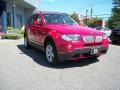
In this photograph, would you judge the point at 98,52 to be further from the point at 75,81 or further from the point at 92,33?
the point at 75,81

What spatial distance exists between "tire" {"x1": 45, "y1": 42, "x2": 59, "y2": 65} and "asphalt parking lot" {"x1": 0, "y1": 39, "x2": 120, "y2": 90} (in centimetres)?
17

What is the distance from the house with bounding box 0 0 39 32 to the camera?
65.0 ft

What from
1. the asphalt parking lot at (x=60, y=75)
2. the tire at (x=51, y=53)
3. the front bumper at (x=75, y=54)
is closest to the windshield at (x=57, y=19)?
the tire at (x=51, y=53)

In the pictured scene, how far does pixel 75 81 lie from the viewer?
4980 mm

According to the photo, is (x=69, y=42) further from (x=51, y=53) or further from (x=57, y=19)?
(x=57, y=19)

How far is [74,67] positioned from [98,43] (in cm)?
106

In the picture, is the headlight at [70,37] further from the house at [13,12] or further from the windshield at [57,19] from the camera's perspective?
the house at [13,12]

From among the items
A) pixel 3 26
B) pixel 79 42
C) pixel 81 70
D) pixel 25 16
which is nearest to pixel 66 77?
pixel 81 70

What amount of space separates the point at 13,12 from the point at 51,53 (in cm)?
1675

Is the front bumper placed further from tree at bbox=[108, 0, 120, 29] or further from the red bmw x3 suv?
tree at bbox=[108, 0, 120, 29]

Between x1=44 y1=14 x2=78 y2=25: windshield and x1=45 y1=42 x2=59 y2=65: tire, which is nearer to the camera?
x1=45 y1=42 x2=59 y2=65: tire

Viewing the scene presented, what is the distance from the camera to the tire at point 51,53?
20.6 ft

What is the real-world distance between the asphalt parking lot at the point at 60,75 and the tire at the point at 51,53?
0.55 feet

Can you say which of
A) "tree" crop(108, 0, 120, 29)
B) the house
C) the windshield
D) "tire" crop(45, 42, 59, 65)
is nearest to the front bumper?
"tire" crop(45, 42, 59, 65)
